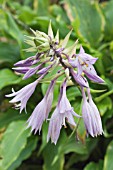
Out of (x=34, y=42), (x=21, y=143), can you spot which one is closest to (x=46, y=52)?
(x=34, y=42)

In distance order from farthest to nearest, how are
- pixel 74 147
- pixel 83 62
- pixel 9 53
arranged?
1. pixel 9 53
2. pixel 74 147
3. pixel 83 62

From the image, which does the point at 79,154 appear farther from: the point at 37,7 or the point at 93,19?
the point at 37,7

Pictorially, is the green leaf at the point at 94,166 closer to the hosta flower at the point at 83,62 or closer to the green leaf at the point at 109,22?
the green leaf at the point at 109,22

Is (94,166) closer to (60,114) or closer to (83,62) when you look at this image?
(60,114)

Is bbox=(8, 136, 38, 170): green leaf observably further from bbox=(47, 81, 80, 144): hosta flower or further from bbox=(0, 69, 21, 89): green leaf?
bbox=(47, 81, 80, 144): hosta flower

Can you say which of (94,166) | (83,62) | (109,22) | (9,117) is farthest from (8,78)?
(83,62)

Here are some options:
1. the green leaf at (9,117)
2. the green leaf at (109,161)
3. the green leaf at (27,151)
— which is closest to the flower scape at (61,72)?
the green leaf at (109,161)
